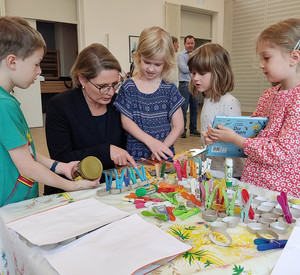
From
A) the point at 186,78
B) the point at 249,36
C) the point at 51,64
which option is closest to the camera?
the point at 186,78

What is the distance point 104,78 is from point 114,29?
15.7 ft

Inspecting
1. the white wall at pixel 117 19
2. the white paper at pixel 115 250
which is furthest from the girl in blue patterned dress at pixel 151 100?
the white wall at pixel 117 19

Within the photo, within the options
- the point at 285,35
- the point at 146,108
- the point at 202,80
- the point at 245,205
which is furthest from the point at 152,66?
the point at 245,205

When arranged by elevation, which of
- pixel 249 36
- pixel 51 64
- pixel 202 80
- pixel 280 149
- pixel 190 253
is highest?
pixel 249 36

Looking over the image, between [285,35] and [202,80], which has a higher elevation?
[285,35]

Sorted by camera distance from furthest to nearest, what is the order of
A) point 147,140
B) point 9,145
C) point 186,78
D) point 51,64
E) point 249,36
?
point 51,64
point 249,36
point 186,78
point 147,140
point 9,145

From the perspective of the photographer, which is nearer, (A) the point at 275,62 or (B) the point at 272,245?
(B) the point at 272,245

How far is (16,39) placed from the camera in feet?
2.98

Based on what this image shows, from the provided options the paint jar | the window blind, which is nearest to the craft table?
the paint jar

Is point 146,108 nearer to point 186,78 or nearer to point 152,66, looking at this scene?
point 152,66

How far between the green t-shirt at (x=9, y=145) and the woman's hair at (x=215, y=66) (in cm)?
98

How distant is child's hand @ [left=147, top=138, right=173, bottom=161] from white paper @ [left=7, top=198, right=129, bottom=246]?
52 cm

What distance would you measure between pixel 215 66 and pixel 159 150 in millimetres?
565

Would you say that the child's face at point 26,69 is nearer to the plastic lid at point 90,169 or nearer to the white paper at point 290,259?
the plastic lid at point 90,169
